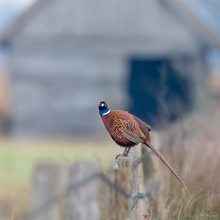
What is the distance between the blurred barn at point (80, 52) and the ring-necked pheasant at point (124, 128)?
21.3 meters

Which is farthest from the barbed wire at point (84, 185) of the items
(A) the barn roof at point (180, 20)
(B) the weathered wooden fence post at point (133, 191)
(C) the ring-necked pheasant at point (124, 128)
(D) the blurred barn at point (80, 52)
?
(D) the blurred barn at point (80, 52)

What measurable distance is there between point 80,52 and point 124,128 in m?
21.9

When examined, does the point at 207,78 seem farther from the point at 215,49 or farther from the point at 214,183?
the point at 214,183

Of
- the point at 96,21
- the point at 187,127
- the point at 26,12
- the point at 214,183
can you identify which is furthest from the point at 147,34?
the point at 214,183

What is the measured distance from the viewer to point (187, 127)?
9.22 m

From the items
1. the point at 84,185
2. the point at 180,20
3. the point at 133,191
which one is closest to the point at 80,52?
the point at 180,20

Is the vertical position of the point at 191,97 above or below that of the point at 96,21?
below

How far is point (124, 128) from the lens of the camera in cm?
503

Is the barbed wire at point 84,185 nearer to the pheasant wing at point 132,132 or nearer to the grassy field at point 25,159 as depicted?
the grassy field at point 25,159

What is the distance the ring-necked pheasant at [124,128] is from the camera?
16.5 feet

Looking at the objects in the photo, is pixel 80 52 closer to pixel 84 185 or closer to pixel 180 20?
pixel 180 20

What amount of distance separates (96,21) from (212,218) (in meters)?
21.1

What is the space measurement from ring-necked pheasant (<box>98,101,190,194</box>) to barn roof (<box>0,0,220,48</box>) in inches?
782

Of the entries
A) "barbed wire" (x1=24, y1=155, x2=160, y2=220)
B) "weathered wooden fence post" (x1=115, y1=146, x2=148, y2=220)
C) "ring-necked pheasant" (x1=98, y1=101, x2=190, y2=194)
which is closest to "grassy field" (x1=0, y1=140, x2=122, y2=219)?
"barbed wire" (x1=24, y1=155, x2=160, y2=220)
